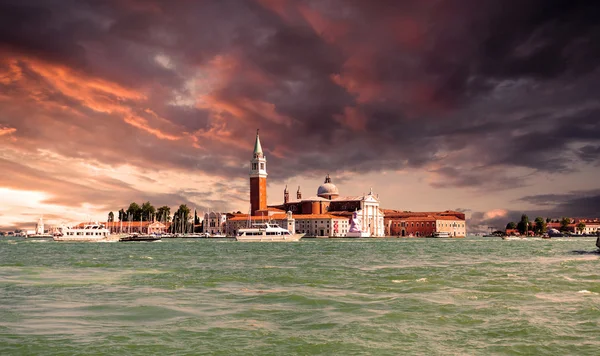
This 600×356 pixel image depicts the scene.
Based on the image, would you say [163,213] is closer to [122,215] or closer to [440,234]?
[122,215]

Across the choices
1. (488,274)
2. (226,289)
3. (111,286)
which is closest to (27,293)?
(111,286)

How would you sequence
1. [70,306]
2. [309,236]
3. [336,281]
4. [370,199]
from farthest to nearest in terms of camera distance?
[370,199], [309,236], [336,281], [70,306]

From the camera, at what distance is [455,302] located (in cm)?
1702

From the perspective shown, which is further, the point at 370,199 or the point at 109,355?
the point at 370,199

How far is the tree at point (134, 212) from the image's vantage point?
182 metres

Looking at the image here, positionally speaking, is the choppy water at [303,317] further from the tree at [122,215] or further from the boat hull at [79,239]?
the tree at [122,215]

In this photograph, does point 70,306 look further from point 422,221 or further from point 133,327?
point 422,221

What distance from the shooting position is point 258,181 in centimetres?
16838

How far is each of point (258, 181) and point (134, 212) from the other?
4468 centimetres

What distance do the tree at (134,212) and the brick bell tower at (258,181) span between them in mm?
39652

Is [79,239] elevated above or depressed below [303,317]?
above

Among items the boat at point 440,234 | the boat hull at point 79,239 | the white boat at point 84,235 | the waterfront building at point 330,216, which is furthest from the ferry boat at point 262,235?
the boat at point 440,234

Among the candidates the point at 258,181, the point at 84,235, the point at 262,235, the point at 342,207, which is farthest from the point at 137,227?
the point at 262,235

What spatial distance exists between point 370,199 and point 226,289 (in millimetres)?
154361
